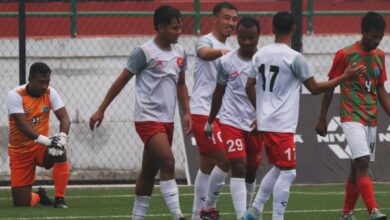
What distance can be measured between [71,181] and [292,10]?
4.07 m

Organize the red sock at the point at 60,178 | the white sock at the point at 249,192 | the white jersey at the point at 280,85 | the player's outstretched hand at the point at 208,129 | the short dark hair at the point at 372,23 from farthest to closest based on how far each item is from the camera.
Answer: the red sock at the point at 60,178 → the white sock at the point at 249,192 → the player's outstretched hand at the point at 208,129 → the short dark hair at the point at 372,23 → the white jersey at the point at 280,85

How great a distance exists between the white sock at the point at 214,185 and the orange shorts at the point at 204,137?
0.79ft

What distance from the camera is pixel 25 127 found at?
13570 millimetres

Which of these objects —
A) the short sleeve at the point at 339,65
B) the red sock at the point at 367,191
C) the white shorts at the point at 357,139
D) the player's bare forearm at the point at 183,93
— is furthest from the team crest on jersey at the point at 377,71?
→ the player's bare forearm at the point at 183,93

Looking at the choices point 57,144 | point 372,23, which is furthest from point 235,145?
point 57,144

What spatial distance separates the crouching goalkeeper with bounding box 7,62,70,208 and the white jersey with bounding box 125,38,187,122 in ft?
8.85

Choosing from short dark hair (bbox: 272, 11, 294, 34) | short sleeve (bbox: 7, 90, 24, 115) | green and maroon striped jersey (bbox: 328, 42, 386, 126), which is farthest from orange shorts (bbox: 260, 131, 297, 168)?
short sleeve (bbox: 7, 90, 24, 115)

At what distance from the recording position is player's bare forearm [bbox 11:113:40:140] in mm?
13469

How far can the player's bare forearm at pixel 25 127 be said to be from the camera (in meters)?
13.5

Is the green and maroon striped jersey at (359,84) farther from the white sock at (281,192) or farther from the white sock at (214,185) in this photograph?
the white sock at (281,192)

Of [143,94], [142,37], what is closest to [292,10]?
[142,37]

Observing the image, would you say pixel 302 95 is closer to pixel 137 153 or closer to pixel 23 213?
pixel 137 153

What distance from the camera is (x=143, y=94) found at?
10.8 m

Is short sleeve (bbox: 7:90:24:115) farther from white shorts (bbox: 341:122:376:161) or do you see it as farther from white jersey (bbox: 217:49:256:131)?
white shorts (bbox: 341:122:376:161)
